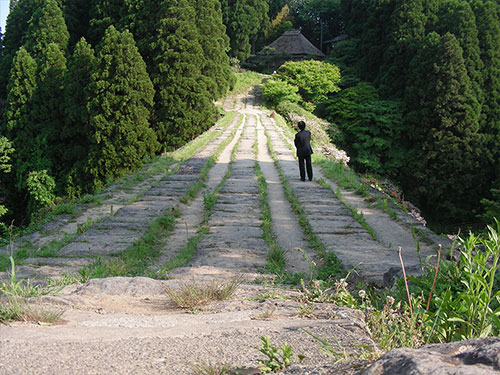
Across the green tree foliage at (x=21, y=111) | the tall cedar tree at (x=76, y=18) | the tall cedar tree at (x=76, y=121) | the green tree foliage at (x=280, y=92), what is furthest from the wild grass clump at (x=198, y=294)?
the tall cedar tree at (x=76, y=18)

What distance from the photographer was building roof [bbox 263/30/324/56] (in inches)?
1522

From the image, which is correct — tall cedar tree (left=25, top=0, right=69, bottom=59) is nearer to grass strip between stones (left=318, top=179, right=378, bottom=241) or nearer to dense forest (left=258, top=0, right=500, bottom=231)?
dense forest (left=258, top=0, right=500, bottom=231)

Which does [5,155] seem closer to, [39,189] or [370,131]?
[39,189]

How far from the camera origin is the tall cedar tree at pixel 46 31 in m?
22.0

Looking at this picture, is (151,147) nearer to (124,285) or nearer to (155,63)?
(155,63)

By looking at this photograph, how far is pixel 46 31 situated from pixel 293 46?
2234cm

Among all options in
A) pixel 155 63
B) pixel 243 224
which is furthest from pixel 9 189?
pixel 243 224

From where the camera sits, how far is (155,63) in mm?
19641

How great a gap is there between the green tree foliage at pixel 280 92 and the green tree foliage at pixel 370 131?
12.0 feet

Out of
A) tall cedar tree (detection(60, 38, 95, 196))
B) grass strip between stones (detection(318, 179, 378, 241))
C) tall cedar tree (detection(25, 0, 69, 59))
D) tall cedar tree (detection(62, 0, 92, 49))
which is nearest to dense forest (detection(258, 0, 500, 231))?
grass strip between stones (detection(318, 179, 378, 241))

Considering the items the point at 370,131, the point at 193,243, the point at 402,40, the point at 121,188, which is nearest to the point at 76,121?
the point at 121,188

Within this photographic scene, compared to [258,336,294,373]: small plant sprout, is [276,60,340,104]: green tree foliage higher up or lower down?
higher up

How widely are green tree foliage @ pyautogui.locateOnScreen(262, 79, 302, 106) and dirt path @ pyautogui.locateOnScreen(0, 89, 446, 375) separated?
61.3 feet

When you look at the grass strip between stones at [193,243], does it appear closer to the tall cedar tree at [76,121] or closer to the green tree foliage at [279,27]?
the tall cedar tree at [76,121]
